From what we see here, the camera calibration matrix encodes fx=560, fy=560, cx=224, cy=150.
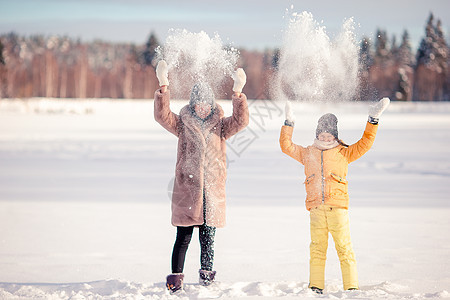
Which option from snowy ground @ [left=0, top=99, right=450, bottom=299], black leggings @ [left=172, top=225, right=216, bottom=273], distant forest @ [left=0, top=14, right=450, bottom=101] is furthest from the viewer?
distant forest @ [left=0, top=14, right=450, bottom=101]

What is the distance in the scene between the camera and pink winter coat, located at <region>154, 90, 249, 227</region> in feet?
13.0

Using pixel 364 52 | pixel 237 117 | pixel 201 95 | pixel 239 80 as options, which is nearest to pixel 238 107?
pixel 237 117

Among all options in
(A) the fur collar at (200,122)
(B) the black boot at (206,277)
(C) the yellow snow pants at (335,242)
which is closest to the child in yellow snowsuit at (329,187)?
(C) the yellow snow pants at (335,242)

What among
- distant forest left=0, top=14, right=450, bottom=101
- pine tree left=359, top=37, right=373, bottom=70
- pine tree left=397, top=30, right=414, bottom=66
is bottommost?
pine tree left=359, top=37, right=373, bottom=70

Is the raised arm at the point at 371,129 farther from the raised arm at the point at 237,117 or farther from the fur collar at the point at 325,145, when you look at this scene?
the raised arm at the point at 237,117

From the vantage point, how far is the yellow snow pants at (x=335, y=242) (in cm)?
390

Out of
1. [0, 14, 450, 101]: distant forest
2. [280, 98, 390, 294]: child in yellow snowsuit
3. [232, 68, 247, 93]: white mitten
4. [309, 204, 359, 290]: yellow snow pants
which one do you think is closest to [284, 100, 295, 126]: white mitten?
[280, 98, 390, 294]: child in yellow snowsuit

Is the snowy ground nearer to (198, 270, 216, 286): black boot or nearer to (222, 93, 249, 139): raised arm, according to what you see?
(198, 270, 216, 286): black boot

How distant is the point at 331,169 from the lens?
3.96 m

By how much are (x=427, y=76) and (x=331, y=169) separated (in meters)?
57.7

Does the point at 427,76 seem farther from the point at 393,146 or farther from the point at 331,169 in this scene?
the point at 331,169

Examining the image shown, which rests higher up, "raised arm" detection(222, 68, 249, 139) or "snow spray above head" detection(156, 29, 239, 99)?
"snow spray above head" detection(156, 29, 239, 99)

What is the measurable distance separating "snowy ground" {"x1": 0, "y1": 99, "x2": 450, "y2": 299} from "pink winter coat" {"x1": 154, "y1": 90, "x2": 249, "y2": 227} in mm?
546

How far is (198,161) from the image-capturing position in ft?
13.2
